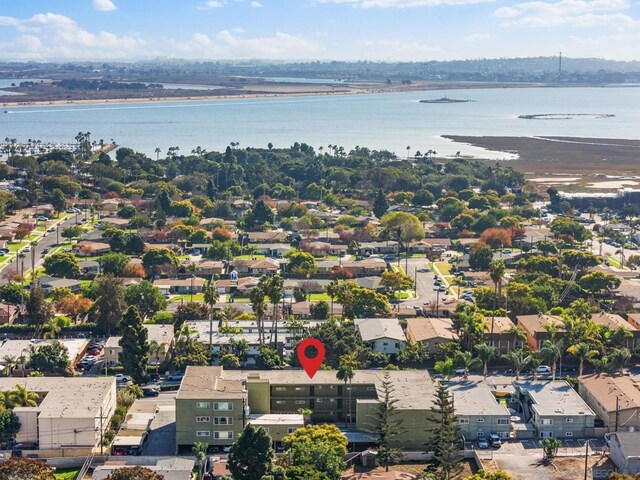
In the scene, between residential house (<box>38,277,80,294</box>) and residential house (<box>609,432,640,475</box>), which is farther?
residential house (<box>38,277,80,294</box>)

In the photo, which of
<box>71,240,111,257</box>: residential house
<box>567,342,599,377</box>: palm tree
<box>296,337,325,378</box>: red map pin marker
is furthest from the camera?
<box>71,240,111,257</box>: residential house

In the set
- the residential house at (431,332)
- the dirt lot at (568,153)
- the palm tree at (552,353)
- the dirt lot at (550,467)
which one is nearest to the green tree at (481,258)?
the residential house at (431,332)

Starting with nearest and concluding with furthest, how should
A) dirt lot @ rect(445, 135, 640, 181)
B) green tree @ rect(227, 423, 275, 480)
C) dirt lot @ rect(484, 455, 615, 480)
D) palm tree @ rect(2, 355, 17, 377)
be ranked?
green tree @ rect(227, 423, 275, 480)
dirt lot @ rect(484, 455, 615, 480)
palm tree @ rect(2, 355, 17, 377)
dirt lot @ rect(445, 135, 640, 181)

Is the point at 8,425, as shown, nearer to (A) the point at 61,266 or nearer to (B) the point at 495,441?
(B) the point at 495,441

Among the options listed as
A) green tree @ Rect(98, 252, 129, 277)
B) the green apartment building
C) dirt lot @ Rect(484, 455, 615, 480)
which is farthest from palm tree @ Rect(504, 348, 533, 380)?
green tree @ Rect(98, 252, 129, 277)

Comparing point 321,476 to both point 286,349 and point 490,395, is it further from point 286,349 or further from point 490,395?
point 286,349

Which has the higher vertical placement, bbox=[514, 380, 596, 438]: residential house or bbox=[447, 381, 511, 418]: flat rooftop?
bbox=[447, 381, 511, 418]: flat rooftop

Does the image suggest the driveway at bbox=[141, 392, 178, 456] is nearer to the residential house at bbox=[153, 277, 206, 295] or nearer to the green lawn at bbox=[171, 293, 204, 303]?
the green lawn at bbox=[171, 293, 204, 303]

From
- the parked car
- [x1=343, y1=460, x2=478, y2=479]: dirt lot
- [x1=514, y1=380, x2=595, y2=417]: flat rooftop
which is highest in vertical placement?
[x1=514, y1=380, x2=595, y2=417]: flat rooftop
